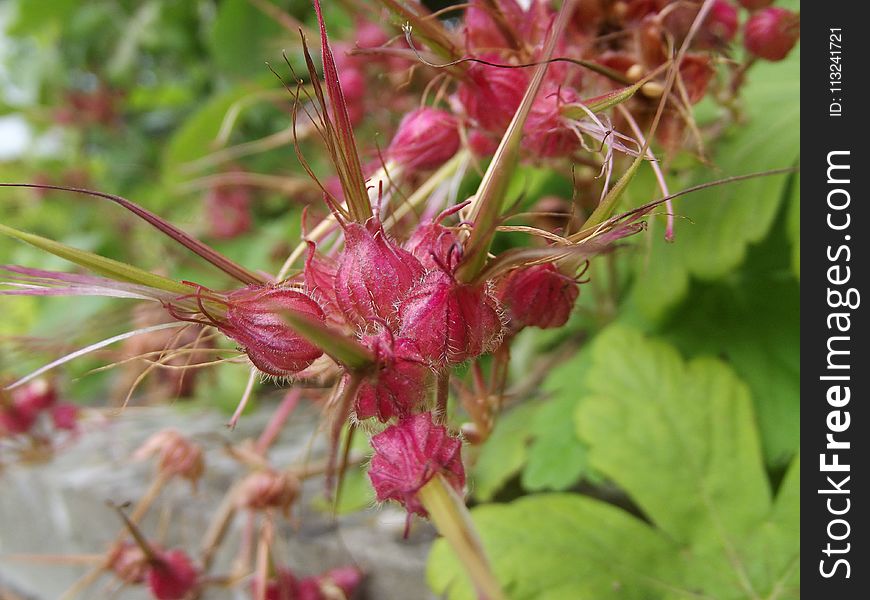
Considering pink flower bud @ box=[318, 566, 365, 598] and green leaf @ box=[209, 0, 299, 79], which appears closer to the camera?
pink flower bud @ box=[318, 566, 365, 598]

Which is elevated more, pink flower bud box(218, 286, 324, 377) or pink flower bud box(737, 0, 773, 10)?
pink flower bud box(737, 0, 773, 10)

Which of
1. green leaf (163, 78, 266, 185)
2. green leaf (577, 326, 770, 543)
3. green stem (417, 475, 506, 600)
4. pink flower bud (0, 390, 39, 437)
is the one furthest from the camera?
green leaf (163, 78, 266, 185)

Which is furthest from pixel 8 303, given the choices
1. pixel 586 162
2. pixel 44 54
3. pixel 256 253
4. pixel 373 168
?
pixel 586 162

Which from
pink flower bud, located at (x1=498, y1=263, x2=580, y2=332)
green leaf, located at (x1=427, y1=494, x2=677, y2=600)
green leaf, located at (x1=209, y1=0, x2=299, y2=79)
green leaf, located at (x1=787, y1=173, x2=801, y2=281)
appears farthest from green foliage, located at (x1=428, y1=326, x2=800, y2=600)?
green leaf, located at (x1=209, y1=0, x2=299, y2=79)

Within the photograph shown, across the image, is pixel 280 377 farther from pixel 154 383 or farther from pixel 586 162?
pixel 154 383

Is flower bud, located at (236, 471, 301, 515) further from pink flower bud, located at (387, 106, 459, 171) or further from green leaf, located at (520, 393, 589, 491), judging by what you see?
pink flower bud, located at (387, 106, 459, 171)

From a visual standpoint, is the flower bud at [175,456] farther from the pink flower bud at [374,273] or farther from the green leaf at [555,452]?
the pink flower bud at [374,273]

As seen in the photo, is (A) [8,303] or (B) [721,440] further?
(A) [8,303]

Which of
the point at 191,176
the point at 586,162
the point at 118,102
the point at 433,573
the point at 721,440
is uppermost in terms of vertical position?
the point at 118,102
